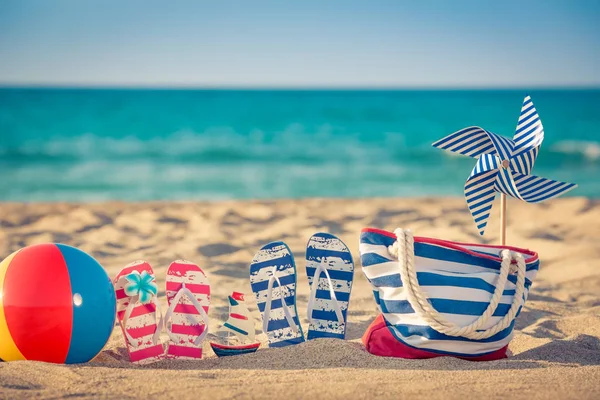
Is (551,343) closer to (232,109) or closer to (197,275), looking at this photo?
(197,275)

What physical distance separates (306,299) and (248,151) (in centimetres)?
1360

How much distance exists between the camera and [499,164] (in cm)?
355

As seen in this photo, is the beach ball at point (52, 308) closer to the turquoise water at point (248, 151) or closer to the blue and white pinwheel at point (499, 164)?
the blue and white pinwheel at point (499, 164)

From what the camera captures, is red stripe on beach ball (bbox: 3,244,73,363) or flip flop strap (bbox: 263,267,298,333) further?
flip flop strap (bbox: 263,267,298,333)

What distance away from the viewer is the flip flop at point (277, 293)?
3.50 m

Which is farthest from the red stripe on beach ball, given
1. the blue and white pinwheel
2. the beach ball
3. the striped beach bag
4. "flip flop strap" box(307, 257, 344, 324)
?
the blue and white pinwheel

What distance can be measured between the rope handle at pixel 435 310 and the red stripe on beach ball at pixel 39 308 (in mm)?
1555

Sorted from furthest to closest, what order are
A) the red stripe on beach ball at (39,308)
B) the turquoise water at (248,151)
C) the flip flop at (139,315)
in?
the turquoise water at (248,151) < the flip flop at (139,315) < the red stripe on beach ball at (39,308)

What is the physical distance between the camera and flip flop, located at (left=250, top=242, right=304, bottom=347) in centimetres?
350

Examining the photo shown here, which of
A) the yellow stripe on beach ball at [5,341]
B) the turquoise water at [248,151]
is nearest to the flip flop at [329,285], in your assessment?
the yellow stripe on beach ball at [5,341]

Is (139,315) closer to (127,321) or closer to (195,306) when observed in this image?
(127,321)

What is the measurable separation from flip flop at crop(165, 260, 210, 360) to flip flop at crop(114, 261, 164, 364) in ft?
0.24

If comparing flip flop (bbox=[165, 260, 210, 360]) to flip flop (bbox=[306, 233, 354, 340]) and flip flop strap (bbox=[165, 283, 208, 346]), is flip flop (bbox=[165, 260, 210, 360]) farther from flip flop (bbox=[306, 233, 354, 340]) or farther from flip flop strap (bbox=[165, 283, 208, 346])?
flip flop (bbox=[306, 233, 354, 340])

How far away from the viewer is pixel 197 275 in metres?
3.45
